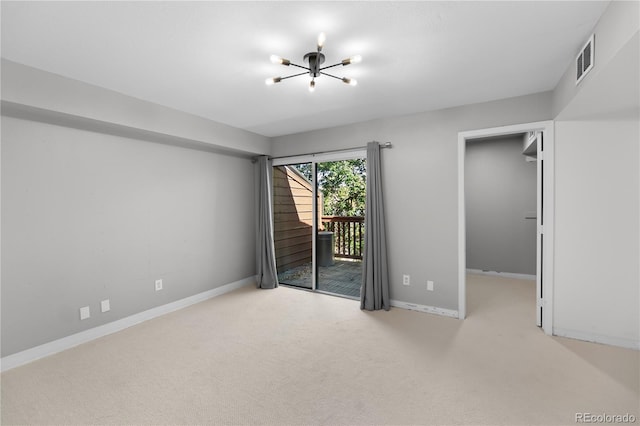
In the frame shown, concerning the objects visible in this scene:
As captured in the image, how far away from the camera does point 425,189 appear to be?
3.45 meters

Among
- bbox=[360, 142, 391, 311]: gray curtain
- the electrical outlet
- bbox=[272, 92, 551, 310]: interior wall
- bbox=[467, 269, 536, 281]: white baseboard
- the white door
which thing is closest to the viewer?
the electrical outlet

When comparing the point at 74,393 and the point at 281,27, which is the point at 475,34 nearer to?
the point at 281,27

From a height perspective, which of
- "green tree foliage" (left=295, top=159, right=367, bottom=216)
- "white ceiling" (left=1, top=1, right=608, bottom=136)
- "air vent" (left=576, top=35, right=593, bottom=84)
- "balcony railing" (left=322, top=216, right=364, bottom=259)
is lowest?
"balcony railing" (left=322, top=216, right=364, bottom=259)

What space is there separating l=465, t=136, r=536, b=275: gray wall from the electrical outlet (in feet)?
18.6

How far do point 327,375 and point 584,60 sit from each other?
2.90 metres

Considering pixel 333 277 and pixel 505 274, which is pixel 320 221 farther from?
pixel 505 274

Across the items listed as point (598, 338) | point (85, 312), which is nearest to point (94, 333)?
point (85, 312)

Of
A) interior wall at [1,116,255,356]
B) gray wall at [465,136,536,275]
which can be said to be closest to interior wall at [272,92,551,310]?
gray wall at [465,136,536,275]

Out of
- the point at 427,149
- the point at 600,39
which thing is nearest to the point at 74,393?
the point at 427,149

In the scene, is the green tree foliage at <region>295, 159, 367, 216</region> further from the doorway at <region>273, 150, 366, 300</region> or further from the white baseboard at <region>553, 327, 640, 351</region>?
the white baseboard at <region>553, 327, 640, 351</region>

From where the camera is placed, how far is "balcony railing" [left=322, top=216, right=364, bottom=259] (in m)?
4.90

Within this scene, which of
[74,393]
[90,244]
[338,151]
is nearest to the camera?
[74,393]

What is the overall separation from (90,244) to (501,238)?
19.5ft

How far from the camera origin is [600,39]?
1.71 meters
